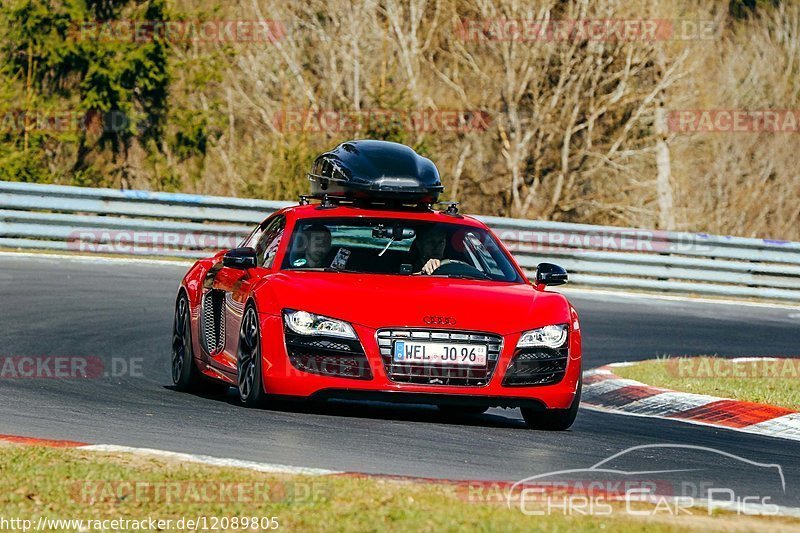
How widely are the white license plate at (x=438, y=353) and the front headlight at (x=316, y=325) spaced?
0.29 meters

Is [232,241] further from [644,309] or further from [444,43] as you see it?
[444,43]

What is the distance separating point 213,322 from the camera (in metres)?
10.6

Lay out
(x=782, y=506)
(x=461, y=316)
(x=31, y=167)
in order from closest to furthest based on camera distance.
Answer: (x=782, y=506) → (x=461, y=316) → (x=31, y=167)

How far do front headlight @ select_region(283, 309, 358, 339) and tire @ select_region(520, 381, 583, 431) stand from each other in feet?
4.18

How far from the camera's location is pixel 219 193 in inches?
1273

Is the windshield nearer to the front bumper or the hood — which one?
the hood

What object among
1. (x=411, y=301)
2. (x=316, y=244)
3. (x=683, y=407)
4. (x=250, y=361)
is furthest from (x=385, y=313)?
(x=683, y=407)

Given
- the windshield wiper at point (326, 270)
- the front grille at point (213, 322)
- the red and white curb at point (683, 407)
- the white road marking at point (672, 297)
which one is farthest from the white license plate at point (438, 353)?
the white road marking at point (672, 297)

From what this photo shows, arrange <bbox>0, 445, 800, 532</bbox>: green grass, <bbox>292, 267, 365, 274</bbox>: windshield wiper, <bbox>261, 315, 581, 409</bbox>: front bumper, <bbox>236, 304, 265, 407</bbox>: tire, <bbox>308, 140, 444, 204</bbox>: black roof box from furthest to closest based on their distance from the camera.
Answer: <bbox>308, 140, 444, 204</bbox>: black roof box → <bbox>292, 267, 365, 274</bbox>: windshield wiper → <bbox>236, 304, 265, 407</bbox>: tire → <bbox>261, 315, 581, 409</bbox>: front bumper → <bbox>0, 445, 800, 532</bbox>: green grass

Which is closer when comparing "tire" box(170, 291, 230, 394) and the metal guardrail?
"tire" box(170, 291, 230, 394)

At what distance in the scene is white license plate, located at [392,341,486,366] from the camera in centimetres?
889

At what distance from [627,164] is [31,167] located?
1335 centimetres

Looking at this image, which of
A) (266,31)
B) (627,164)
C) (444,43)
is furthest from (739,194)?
(266,31)

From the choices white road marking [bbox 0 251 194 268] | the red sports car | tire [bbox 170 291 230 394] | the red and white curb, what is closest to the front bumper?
the red sports car
